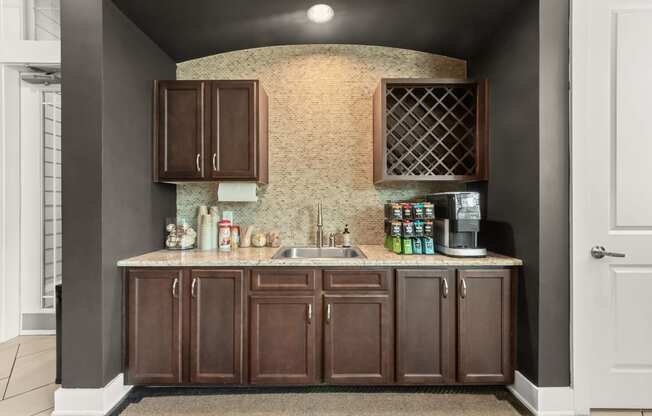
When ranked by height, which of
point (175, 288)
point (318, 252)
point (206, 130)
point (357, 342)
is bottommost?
point (357, 342)

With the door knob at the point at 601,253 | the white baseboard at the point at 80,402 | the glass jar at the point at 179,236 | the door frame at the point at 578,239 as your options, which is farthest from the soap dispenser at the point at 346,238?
the white baseboard at the point at 80,402

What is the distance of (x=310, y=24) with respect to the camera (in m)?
2.56

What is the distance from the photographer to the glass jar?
2693 millimetres

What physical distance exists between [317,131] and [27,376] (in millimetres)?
2809

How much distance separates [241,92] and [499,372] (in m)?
2.56

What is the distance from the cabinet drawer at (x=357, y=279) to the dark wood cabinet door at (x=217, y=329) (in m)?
0.55

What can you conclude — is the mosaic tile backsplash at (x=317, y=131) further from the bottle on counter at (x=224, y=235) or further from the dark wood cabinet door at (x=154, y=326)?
the dark wood cabinet door at (x=154, y=326)

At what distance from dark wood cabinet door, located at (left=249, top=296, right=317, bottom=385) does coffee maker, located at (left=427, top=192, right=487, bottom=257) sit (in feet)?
3.19

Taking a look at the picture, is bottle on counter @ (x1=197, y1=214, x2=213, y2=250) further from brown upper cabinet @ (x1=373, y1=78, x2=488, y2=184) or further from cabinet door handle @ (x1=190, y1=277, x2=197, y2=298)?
brown upper cabinet @ (x1=373, y1=78, x2=488, y2=184)

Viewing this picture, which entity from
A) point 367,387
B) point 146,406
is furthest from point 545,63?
point 146,406

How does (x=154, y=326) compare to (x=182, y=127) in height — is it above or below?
below

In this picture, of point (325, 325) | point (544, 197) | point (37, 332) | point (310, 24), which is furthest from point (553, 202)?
point (37, 332)

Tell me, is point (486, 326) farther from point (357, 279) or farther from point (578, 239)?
point (357, 279)

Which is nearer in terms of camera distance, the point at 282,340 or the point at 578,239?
the point at 578,239
